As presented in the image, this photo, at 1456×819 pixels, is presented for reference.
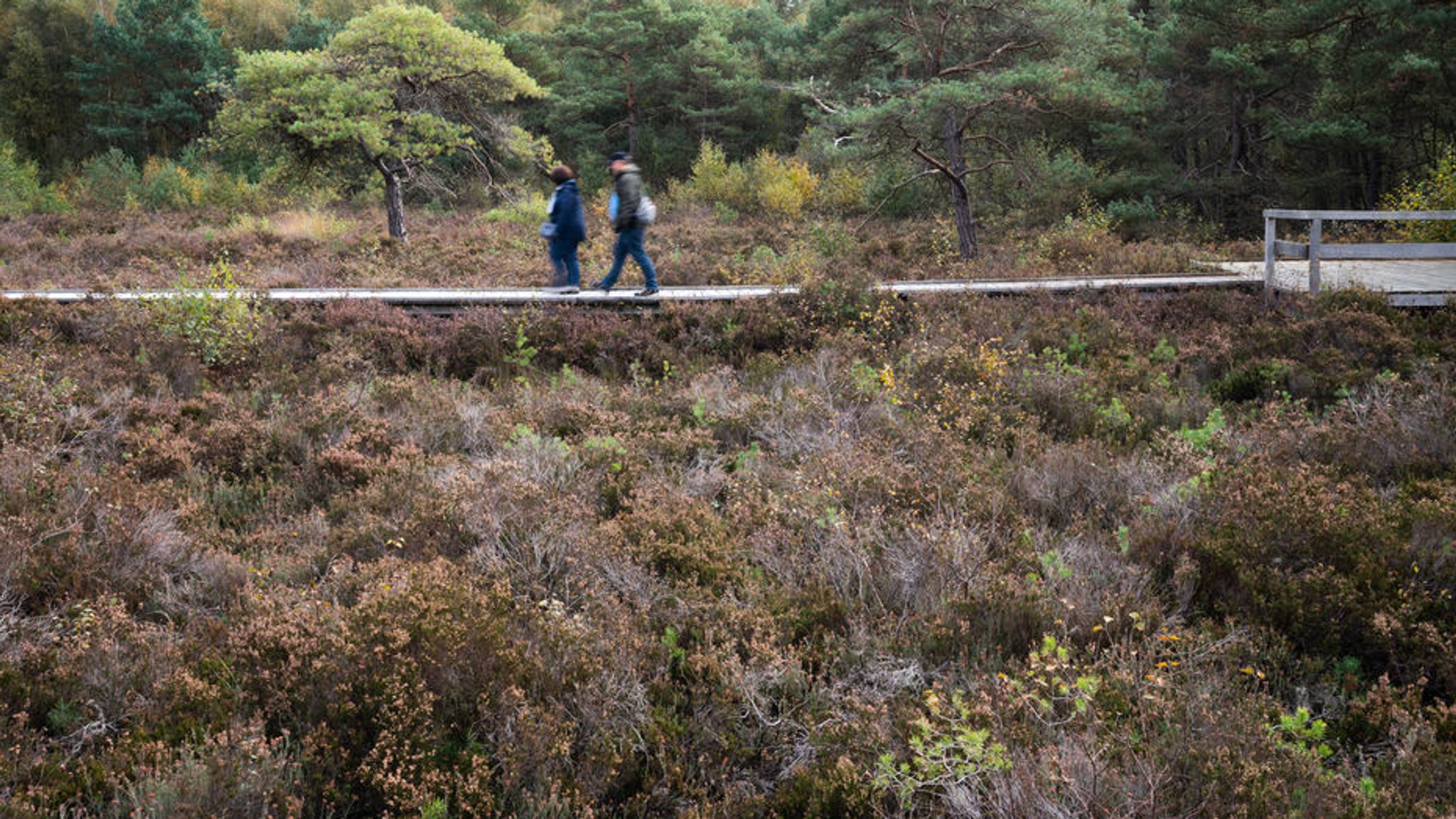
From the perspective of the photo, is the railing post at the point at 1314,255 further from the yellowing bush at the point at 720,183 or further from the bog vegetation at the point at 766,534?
the yellowing bush at the point at 720,183

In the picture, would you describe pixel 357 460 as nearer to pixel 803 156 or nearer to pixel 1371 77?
pixel 1371 77

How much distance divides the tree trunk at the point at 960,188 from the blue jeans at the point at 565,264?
7.88 m

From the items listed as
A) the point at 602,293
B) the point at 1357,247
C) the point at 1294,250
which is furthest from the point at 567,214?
the point at 1357,247

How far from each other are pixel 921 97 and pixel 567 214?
6895mm

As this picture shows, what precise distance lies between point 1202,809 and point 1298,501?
107 inches

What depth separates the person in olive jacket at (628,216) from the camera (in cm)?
1041

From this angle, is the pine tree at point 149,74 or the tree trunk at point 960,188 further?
the pine tree at point 149,74

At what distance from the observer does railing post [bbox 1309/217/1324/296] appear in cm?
1011

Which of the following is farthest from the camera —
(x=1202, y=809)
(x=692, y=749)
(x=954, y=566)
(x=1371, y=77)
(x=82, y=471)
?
(x=1371, y=77)

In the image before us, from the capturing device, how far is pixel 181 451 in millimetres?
6812

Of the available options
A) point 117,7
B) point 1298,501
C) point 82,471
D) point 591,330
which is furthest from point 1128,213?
point 117,7

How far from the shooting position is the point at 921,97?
1443cm

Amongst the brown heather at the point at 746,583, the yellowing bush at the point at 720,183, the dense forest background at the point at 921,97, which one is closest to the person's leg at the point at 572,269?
the brown heather at the point at 746,583

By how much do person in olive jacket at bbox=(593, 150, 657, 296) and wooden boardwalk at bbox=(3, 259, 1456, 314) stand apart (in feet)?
1.29
